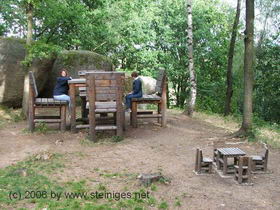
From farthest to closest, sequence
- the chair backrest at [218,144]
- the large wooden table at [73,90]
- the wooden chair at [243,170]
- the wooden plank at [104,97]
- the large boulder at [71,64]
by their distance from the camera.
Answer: the large boulder at [71,64]
the large wooden table at [73,90]
the wooden plank at [104,97]
the chair backrest at [218,144]
the wooden chair at [243,170]

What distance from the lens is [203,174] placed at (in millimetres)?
6148

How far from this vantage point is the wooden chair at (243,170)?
18.6 feet

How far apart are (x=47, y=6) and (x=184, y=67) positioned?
959 centimetres

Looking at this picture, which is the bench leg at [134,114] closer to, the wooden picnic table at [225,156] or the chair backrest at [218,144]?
the chair backrest at [218,144]

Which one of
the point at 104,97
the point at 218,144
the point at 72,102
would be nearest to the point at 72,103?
the point at 72,102

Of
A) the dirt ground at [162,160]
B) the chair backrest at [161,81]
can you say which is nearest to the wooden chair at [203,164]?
the dirt ground at [162,160]

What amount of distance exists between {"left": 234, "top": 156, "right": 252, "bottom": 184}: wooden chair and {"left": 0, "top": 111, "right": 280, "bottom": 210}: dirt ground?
0.14m

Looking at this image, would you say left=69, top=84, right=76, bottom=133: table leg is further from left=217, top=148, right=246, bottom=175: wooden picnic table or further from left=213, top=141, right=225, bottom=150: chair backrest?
left=217, top=148, right=246, bottom=175: wooden picnic table

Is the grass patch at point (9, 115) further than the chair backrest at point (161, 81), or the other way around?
the grass patch at point (9, 115)

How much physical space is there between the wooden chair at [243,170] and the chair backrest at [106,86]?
380 centimetres

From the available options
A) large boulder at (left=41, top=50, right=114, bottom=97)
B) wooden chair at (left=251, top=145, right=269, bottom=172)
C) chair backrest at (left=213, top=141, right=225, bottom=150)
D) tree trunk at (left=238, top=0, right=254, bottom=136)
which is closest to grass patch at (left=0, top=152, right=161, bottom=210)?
wooden chair at (left=251, top=145, right=269, bottom=172)

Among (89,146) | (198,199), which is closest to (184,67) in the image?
(89,146)

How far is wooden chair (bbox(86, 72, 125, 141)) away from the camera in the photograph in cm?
849

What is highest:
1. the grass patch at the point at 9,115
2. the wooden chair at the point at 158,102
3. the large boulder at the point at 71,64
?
the large boulder at the point at 71,64
